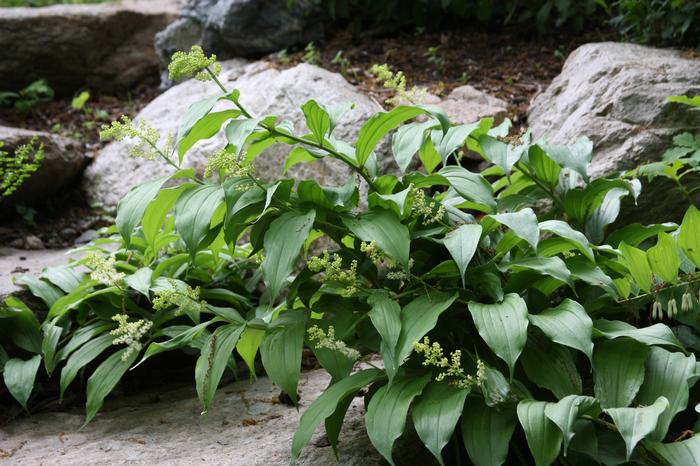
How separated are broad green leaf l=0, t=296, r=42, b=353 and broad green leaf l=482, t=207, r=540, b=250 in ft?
7.67

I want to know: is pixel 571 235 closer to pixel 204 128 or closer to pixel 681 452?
pixel 681 452

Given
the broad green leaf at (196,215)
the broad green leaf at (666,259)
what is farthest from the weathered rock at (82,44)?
the broad green leaf at (666,259)

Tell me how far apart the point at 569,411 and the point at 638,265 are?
794 mm

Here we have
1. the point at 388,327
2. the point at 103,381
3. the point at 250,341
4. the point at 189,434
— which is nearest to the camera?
the point at 388,327

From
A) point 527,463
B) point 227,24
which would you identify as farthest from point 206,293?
point 227,24

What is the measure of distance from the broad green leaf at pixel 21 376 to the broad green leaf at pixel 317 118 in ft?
5.76

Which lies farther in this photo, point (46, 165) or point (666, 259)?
point (46, 165)

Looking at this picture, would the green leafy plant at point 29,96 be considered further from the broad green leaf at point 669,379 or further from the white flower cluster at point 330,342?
the broad green leaf at point 669,379

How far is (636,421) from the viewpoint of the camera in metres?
2.20

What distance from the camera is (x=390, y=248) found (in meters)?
2.60

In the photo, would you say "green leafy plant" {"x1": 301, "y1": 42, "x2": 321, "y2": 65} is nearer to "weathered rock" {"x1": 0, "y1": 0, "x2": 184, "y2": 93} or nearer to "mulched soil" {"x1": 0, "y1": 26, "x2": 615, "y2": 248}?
"mulched soil" {"x1": 0, "y1": 26, "x2": 615, "y2": 248}

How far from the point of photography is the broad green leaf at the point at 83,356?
3.32 m

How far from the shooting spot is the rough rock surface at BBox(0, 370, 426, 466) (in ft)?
9.21

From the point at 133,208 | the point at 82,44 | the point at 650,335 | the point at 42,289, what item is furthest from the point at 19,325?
the point at 82,44
